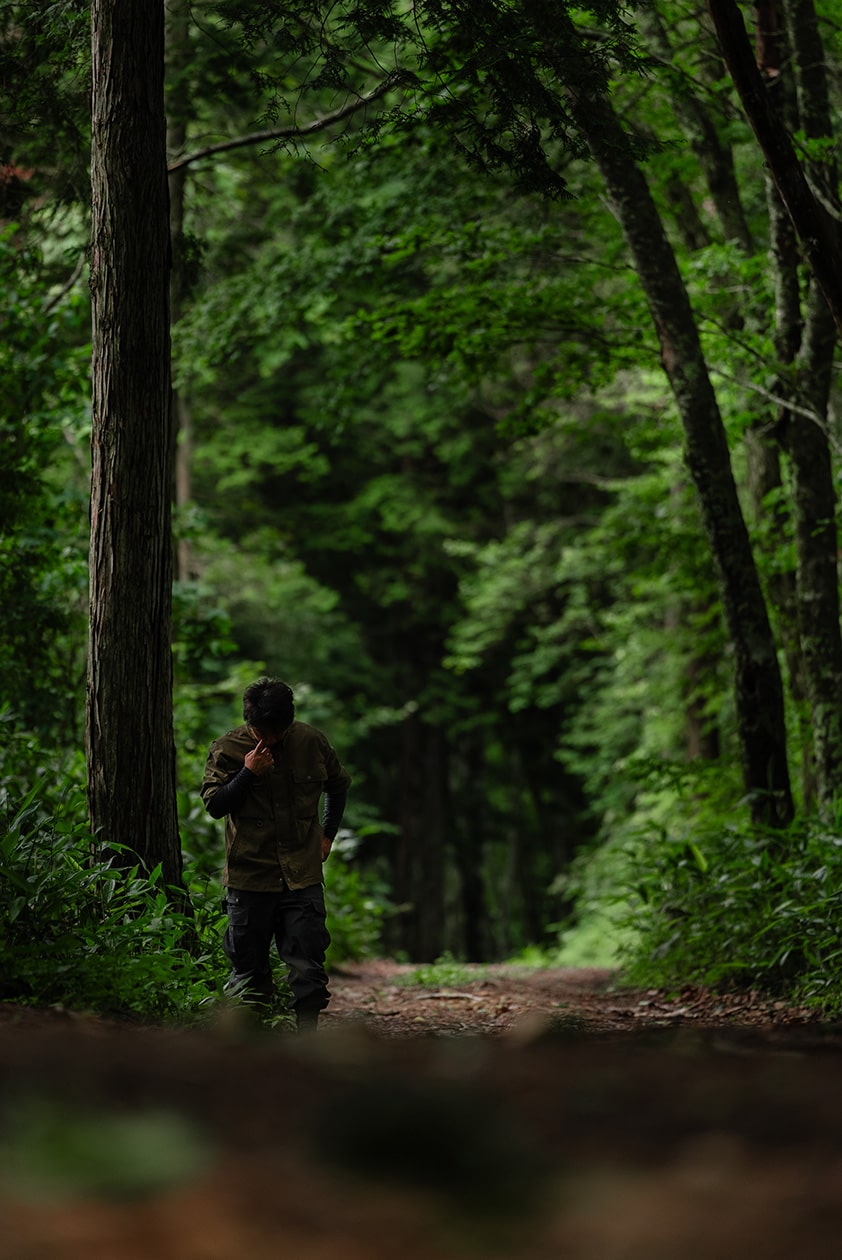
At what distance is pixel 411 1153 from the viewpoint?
244 cm

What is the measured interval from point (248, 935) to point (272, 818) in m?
0.61

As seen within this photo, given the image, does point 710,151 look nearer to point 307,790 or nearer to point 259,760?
point 307,790

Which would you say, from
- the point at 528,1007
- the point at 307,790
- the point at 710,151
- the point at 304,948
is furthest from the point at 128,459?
the point at 710,151

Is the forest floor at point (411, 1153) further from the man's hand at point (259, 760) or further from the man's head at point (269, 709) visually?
the man's head at point (269, 709)

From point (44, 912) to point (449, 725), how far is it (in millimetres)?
26420

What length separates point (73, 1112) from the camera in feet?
8.21

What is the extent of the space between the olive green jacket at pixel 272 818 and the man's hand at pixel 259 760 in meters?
0.06

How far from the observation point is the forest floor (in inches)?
81.2

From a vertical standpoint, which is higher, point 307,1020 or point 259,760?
point 259,760

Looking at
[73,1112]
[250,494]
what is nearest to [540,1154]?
[73,1112]

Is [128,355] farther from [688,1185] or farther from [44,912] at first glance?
[688,1185]

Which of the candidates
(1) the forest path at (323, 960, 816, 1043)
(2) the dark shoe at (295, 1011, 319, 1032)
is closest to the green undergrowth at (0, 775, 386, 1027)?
(2) the dark shoe at (295, 1011, 319, 1032)

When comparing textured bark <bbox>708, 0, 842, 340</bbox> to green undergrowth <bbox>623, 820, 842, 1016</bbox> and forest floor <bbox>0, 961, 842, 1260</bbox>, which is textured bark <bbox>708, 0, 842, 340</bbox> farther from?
Result: forest floor <bbox>0, 961, 842, 1260</bbox>

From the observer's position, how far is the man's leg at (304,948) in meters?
6.28
